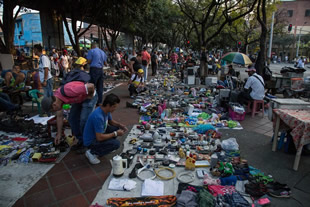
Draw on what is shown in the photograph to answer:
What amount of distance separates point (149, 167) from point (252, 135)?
2824 mm

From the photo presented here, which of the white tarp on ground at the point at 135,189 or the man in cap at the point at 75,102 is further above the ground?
the man in cap at the point at 75,102

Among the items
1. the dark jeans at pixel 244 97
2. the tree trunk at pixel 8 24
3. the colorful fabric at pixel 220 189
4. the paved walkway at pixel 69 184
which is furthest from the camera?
the tree trunk at pixel 8 24

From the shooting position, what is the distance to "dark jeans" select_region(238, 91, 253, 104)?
6.31 m

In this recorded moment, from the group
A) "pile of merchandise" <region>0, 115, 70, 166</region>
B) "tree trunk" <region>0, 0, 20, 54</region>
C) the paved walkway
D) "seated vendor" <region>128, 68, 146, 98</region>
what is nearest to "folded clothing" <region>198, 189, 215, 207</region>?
the paved walkway

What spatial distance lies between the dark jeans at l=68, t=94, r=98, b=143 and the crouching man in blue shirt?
439 mm

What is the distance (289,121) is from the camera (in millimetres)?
3648

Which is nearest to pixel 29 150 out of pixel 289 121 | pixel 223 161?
pixel 223 161

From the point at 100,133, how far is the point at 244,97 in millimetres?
4857

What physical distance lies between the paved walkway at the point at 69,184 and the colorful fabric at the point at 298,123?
3171 millimetres

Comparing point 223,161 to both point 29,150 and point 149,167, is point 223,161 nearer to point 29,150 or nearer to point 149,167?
point 149,167

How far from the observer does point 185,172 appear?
3.42m

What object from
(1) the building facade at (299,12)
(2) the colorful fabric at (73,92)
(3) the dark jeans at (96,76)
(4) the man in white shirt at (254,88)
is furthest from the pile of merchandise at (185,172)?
(1) the building facade at (299,12)

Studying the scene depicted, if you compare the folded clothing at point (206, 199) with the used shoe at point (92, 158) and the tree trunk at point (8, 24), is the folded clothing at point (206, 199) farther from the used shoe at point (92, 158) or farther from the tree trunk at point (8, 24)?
the tree trunk at point (8, 24)

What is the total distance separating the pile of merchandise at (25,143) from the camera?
3682 millimetres
